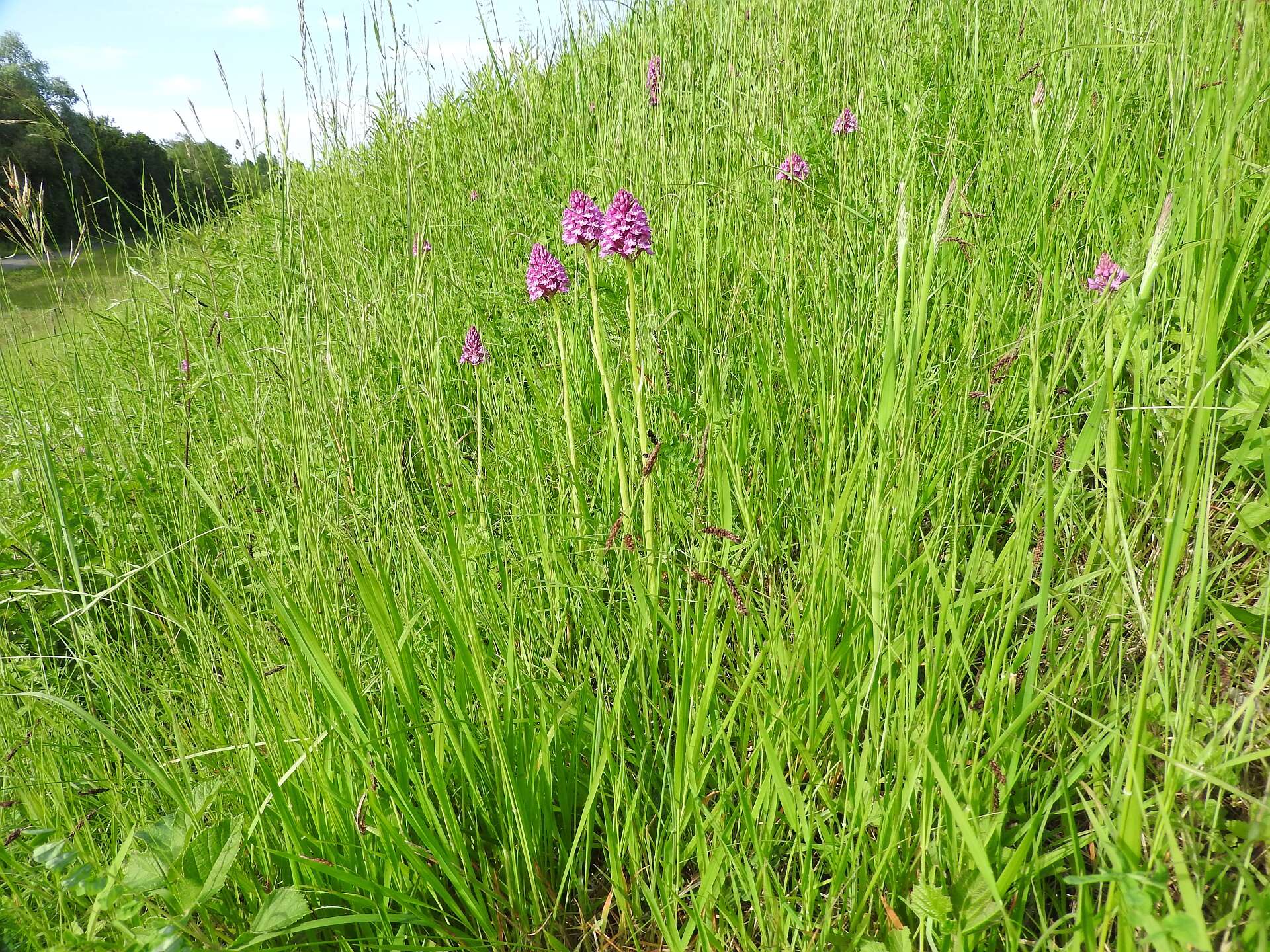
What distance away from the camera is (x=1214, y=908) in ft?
2.71

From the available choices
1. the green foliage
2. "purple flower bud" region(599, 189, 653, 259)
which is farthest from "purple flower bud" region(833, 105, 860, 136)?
the green foliage

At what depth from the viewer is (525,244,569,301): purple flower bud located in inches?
59.0

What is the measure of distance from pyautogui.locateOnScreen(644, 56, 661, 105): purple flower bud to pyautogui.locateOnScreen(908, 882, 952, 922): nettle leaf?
2.51m

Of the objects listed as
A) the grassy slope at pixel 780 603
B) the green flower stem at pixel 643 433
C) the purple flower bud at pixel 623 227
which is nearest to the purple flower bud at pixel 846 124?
the grassy slope at pixel 780 603

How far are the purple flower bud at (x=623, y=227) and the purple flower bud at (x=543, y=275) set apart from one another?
5.4 inches

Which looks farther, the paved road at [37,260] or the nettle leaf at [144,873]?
the paved road at [37,260]

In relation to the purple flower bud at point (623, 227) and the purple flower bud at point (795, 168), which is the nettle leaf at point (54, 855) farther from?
the purple flower bud at point (795, 168)

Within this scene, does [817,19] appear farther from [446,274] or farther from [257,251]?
[257,251]

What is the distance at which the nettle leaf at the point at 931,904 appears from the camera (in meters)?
0.86

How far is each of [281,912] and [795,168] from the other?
1961 mm

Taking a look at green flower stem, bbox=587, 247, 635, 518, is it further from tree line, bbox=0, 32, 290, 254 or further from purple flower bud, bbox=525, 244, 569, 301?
tree line, bbox=0, 32, 290, 254

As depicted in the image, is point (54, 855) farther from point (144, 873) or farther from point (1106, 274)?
point (1106, 274)

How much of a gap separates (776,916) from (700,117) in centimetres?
240

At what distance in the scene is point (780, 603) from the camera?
1.33 meters
